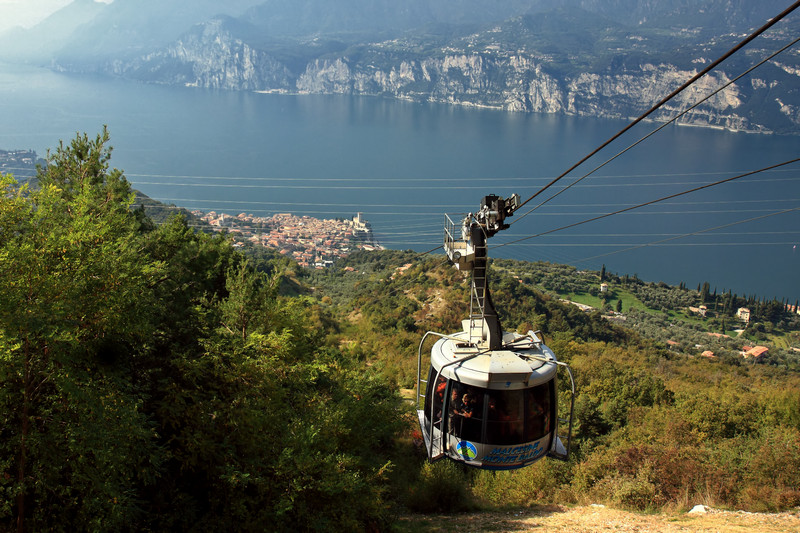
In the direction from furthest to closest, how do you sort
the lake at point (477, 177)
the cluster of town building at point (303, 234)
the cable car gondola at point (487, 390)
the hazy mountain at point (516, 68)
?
1. the hazy mountain at point (516, 68)
2. the lake at point (477, 177)
3. the cluster of town building at point (303, 234)
4. the cable car gondola at point (487, 390)

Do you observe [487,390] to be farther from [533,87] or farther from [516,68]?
[516,68]

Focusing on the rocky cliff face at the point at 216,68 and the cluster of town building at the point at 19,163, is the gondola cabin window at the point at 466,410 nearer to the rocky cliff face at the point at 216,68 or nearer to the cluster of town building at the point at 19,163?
the cluster of town building at the point at 19,163

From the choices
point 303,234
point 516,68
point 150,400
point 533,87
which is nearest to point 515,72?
point 516,68

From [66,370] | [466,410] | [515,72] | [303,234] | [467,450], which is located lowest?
[303,234]

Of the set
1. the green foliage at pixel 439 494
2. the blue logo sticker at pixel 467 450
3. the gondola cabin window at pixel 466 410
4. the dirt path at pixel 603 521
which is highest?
the gondola cabin window at pixel 466 410

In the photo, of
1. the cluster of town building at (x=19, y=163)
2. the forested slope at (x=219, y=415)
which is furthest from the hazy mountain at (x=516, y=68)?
the forested slope at (x=219, y=415)

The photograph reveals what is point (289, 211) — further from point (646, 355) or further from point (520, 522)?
point (520, 522)

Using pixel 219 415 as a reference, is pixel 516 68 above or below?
above
